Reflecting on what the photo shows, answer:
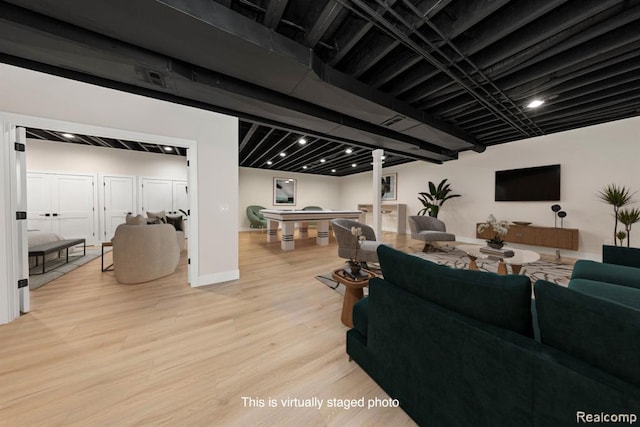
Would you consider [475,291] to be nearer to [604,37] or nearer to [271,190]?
[604,37]

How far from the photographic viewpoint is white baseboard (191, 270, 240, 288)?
3.06 metres

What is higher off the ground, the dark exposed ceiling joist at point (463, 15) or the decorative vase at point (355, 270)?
the dark exposed ceiling joist at point (463, 15)

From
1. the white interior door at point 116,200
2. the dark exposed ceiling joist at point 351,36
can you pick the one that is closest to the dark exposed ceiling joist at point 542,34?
the dark exposed ceiling joist at point 351,36

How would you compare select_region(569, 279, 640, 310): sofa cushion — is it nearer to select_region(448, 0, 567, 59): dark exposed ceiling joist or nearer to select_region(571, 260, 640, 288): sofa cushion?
select_region(571, 260, 640, 288): sofa cushion

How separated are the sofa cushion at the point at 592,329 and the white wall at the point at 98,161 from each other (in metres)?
7.95

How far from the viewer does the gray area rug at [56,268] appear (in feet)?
10.2

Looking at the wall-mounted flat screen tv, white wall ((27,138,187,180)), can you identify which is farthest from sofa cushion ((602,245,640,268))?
white wall ((27,138,187,180))

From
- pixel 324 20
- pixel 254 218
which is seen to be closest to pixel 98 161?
pixel 254 218

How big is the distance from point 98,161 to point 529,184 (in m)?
11.0

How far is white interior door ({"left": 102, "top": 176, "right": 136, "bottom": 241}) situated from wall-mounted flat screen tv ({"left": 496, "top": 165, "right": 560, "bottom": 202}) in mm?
10102

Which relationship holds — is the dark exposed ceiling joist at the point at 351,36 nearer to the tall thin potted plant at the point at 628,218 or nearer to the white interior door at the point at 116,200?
the tall thin potted plant at the point at 628,218

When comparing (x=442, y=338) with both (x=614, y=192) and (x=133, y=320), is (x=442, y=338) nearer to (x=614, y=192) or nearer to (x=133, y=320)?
(x=133, y=320)

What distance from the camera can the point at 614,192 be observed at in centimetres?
410

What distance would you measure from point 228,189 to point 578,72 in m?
4.97
